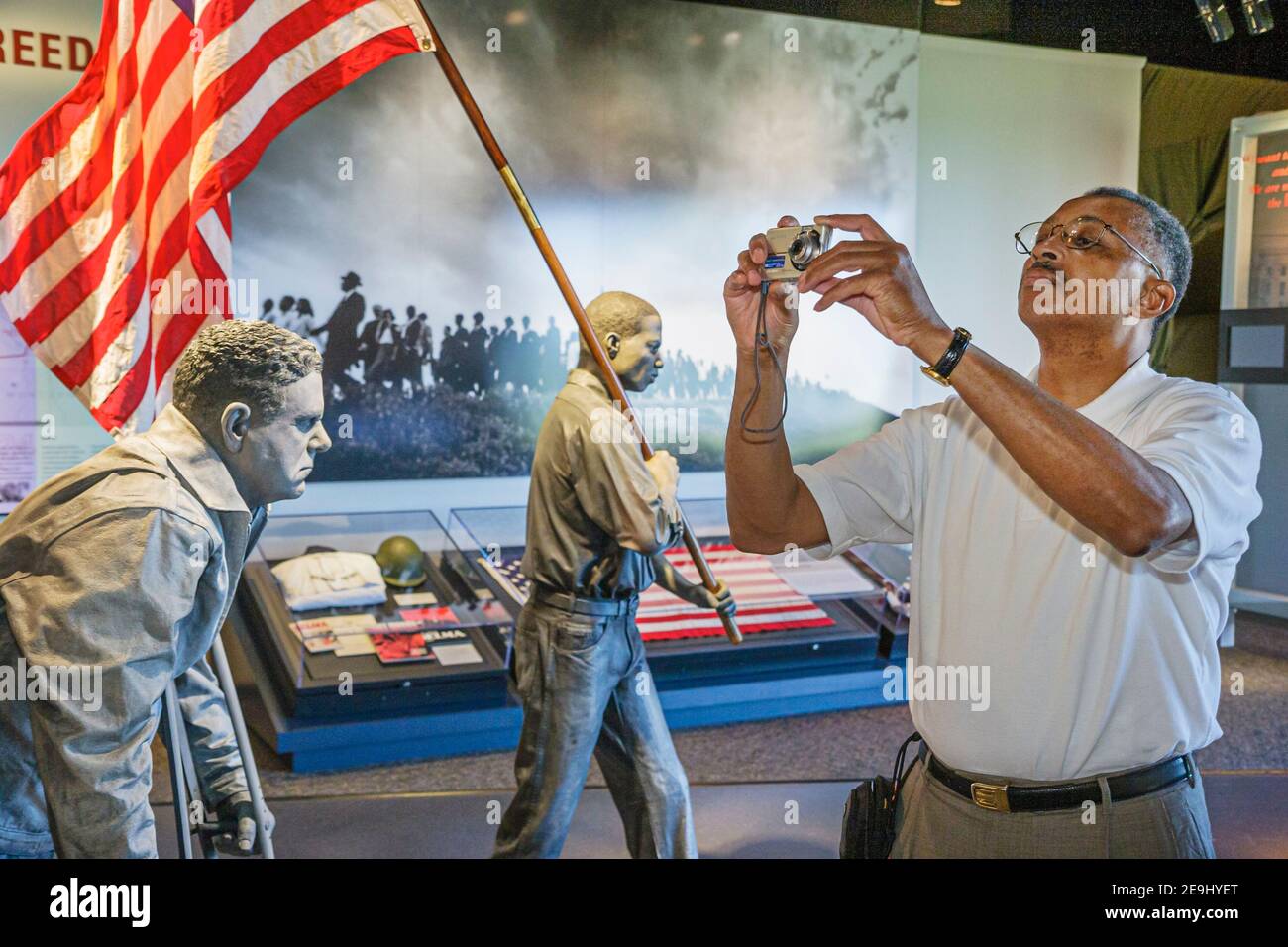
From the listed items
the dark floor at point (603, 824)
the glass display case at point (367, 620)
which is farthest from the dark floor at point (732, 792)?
the glass display case at point (367, 620)

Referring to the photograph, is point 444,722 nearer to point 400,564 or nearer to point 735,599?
point 400,564

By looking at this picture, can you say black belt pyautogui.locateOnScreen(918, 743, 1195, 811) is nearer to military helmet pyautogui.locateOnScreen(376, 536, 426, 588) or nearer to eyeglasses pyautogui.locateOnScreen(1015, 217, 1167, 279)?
eyeglasses pyautogui.locateOnScreen(1015, 217, 1167, 279)

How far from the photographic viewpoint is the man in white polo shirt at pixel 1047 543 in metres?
1.61

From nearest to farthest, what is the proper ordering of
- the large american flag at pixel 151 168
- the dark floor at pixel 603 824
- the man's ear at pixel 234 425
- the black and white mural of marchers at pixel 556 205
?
the man's ear at pixel 234 425 < the large american flag at pixel 151 168 < the dark floor at pixel 603 824 < the black and white mural of marchers at pixel 556 205

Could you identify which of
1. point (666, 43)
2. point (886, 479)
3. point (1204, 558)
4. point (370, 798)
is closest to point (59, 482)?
point (886, 479)

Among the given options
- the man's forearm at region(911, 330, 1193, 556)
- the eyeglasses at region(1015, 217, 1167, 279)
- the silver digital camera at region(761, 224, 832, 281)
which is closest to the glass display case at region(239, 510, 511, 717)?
the silver digital camera at region(761, 224, 832, 281)

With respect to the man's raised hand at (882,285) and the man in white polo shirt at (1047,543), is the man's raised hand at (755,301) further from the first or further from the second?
the man's raised hand at (882,285)

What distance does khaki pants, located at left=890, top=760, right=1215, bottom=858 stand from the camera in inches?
66.7

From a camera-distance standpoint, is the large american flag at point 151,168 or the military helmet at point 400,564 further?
the military helmet at point 400,564

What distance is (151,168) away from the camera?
261 cm

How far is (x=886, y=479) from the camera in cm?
192

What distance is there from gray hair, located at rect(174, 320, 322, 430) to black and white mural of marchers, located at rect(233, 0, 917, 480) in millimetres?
2505

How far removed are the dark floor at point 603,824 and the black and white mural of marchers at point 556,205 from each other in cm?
140

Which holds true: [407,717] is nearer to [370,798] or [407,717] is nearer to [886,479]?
[370,798]
